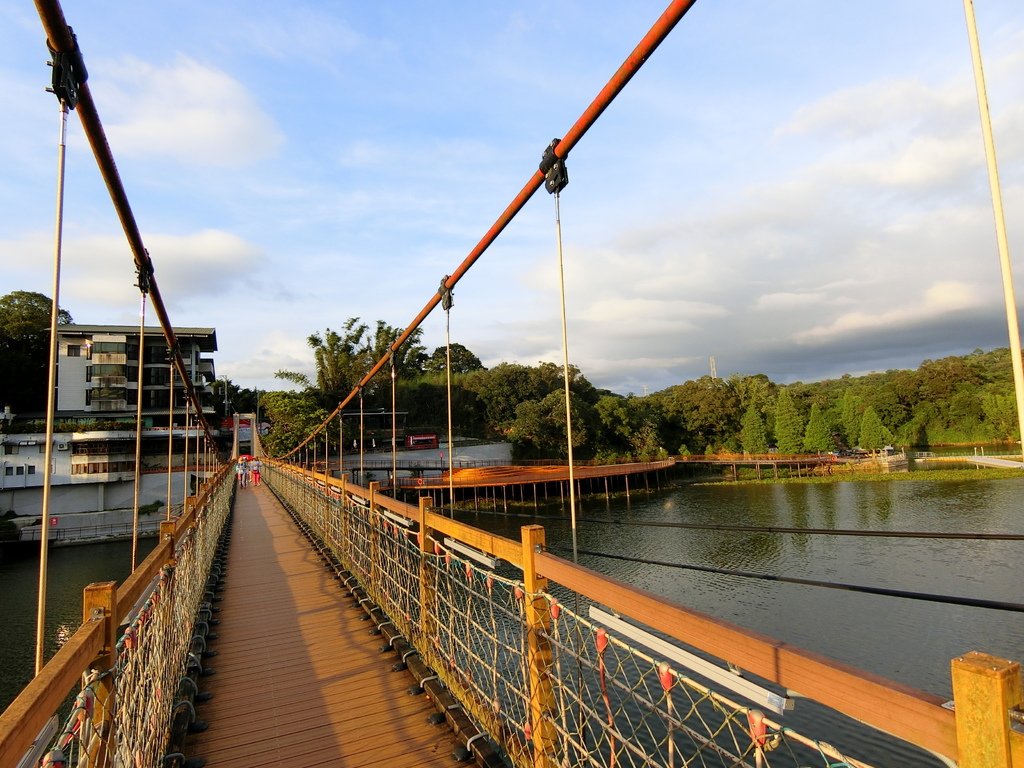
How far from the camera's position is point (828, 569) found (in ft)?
39.5

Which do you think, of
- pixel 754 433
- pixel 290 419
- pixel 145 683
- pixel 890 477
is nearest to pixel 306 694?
pixel 145 683

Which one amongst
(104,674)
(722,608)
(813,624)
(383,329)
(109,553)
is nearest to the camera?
(104,674)

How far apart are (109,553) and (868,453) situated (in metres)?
35.2

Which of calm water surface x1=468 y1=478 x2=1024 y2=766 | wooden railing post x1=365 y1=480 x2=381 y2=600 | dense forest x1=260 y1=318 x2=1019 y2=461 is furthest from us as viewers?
dense forest x1=260 y1=318 x2=1019 y2=461

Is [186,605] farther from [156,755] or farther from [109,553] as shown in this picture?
[109,553]

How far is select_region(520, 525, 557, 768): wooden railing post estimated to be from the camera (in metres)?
1.64

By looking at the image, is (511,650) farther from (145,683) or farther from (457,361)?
(457,361)

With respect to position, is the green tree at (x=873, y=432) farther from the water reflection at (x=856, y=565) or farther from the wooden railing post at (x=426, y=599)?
the wooden railing post at (x=426, y=599)

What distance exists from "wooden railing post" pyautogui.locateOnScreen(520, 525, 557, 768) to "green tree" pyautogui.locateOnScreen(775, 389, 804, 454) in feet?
112

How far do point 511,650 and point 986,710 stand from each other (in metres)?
1.50

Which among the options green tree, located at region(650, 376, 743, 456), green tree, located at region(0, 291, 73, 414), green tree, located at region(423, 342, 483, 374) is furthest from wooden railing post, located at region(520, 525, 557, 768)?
green tree, located at region(423, 342, 483, 374)

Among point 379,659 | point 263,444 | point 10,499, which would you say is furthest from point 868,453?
point 10,499

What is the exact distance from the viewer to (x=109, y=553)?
18.4 meters

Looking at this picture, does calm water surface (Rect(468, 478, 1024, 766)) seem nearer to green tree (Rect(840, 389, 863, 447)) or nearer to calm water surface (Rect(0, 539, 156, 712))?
calm water surface (Rect(0, 539, 156, 712))
